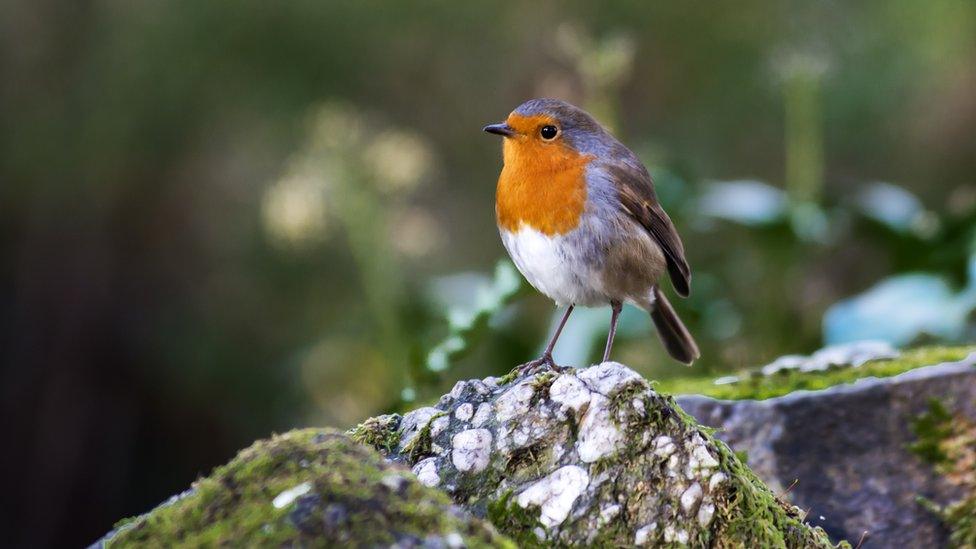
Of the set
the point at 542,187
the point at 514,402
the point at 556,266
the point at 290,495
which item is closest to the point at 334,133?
the point at 542,187

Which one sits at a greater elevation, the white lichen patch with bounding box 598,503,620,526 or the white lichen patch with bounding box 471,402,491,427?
the white lichen patch with bounding box 471,402,491,427

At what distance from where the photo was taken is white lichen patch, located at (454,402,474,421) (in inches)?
88.8

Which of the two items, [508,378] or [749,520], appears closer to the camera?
[749,520]

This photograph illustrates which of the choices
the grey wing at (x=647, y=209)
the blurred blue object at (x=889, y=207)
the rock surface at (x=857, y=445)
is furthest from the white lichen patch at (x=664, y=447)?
the blurred blue object at (x=889, y=207)

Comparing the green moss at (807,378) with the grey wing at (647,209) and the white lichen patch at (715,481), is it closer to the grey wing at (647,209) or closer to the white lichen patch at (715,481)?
the grey wing at (647,209)

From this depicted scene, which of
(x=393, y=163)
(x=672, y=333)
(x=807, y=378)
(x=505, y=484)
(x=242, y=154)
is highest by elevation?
(x=242, y=154)

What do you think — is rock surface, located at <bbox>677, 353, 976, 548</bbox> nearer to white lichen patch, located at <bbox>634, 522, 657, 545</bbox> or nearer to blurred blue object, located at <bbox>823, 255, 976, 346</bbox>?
white lichen patch, located at <bbox>634, 522, 657, 545</bbox>

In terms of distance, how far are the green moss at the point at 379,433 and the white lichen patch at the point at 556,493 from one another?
1.12ft

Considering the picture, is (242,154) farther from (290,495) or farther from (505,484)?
(290,495)

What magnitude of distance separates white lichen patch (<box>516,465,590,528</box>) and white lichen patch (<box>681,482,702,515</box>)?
18 centimetres

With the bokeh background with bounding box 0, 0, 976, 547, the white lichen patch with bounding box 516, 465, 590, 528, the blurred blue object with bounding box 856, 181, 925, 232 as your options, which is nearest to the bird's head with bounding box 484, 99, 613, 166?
the white lichen patch with bounding box 516, 465, 590, 528

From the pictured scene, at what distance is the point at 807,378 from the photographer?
3.45 m

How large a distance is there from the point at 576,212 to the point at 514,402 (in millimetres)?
1091

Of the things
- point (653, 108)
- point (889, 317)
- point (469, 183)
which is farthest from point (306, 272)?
point (889, 317)
